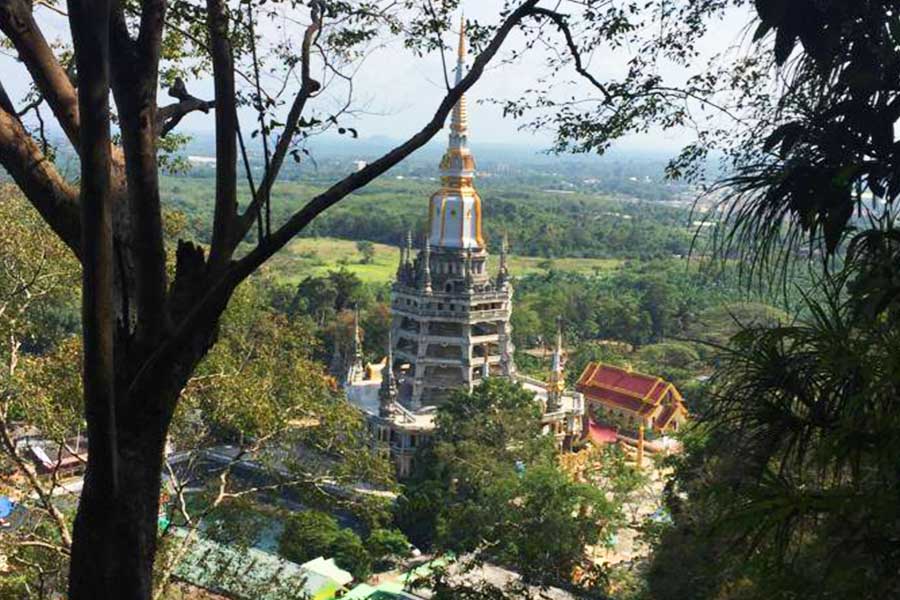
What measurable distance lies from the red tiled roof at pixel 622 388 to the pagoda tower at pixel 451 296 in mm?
5315

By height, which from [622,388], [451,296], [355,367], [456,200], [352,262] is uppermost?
[456,200]

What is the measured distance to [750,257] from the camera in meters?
4.00

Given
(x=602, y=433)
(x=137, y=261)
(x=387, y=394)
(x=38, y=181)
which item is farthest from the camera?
(x=602, y=433)

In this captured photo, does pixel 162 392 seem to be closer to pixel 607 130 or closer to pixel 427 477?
pixel 607 130

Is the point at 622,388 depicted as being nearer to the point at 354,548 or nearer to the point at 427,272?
the point at 427,272

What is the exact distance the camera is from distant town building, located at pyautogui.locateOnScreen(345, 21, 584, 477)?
2377cm

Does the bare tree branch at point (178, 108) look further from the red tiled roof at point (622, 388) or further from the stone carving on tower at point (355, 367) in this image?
the red tiled roof at point (622, 388)

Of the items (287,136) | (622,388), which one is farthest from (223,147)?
(622,388)

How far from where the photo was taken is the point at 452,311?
Result: 23828 millimetres

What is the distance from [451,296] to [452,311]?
403 millimetres

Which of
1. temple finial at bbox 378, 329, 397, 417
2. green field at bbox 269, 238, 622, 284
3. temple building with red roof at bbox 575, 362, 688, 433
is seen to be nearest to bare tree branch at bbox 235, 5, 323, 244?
temple finial at bbox 378, 329, 397, 417

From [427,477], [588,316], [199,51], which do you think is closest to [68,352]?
[199,51]

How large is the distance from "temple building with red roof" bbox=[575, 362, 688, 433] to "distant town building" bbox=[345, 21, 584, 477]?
3626 mm

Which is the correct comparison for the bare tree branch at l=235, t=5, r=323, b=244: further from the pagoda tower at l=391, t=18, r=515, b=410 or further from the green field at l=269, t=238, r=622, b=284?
the green field at l=269, t=238, r=622, b=284
